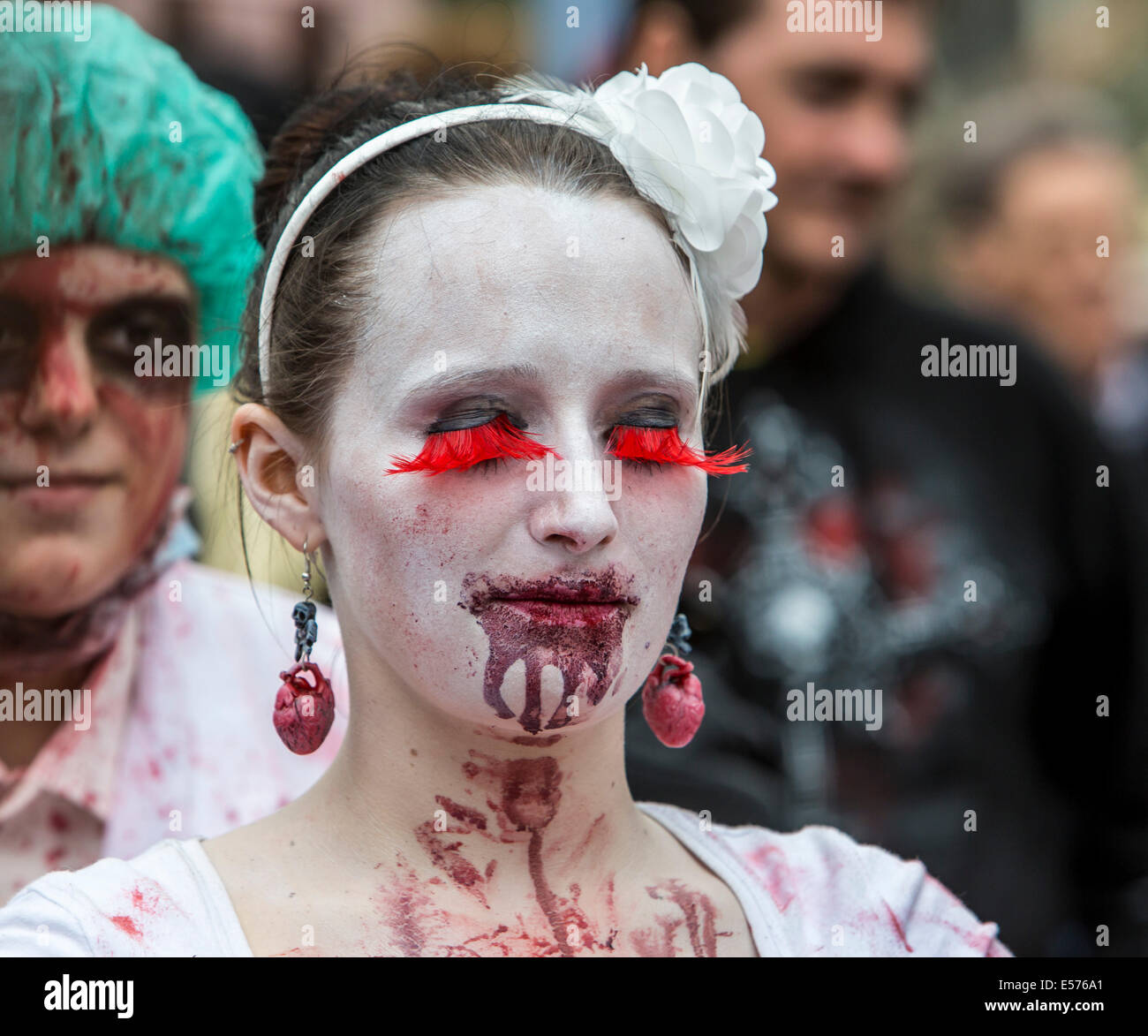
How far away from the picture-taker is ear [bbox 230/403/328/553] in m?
2.13

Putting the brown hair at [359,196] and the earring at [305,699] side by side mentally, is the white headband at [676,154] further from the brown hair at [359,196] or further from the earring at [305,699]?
the earring at [305,699]

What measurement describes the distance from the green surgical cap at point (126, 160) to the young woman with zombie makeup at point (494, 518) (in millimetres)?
475

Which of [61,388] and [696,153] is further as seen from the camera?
[61,388]

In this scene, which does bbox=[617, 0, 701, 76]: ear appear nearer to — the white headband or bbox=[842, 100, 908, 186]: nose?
bbox=[842, 100, 908, 186]: nose

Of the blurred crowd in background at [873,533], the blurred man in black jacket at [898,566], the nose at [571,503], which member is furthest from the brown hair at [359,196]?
the blurred man in black jacket at [898,566]

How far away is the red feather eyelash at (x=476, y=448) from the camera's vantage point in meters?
1.93

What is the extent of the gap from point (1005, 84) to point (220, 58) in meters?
3.75

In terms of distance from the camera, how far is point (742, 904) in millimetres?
2250

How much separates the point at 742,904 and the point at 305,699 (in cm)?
79

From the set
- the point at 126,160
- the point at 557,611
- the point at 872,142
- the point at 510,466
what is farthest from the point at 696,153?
the point at 872,142

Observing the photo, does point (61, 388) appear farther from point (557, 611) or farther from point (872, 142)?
point (872, 142)

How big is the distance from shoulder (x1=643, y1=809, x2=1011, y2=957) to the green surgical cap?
1386 millimetres

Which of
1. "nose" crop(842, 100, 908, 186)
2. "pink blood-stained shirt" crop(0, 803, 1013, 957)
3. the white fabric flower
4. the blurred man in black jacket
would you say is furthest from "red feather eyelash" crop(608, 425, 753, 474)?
"nose" crop(842, 100, 908, 186)
